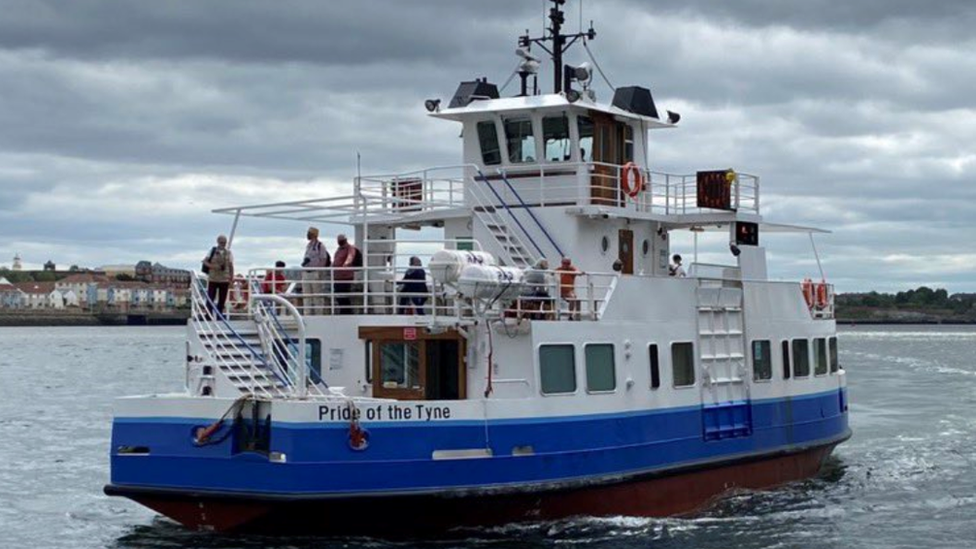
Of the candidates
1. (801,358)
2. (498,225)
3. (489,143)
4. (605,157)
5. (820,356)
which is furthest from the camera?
(820,356)

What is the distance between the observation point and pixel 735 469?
878 inches

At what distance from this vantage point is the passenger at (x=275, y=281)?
66.3 feet

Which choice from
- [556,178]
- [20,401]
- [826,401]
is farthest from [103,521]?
[20,401]

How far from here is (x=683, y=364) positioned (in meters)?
21.5

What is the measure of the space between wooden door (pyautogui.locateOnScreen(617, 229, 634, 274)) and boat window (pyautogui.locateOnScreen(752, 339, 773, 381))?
241 centimetres

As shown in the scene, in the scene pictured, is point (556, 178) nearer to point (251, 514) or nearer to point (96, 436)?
point (251, 514)

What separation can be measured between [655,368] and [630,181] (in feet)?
10.7

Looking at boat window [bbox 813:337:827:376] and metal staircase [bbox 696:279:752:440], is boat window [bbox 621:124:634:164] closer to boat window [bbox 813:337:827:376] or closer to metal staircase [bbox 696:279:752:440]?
metal staircase [bbox 696:279:752:440]

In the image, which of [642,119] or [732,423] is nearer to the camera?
[732,423]

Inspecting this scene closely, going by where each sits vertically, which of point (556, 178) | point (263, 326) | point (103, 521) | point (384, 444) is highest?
point (556, 178)

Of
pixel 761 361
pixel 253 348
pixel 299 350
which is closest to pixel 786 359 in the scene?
pixel 761 361

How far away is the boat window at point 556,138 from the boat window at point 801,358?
5442mm

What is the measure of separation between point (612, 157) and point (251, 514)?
8965 mm

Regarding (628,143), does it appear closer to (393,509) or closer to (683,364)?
(683,364)
